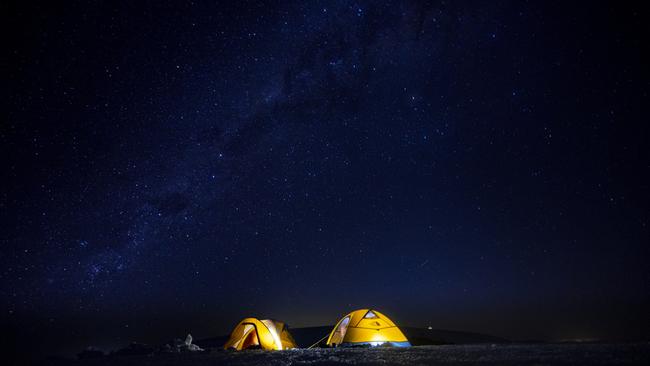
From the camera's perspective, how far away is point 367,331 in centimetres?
1598

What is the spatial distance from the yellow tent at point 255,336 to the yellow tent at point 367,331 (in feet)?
8.45

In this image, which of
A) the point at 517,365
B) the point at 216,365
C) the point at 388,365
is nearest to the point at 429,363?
the point at 388,365

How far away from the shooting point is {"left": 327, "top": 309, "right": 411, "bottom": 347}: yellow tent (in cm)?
1573

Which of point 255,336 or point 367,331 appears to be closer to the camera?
point 367,331

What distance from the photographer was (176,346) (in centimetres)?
1894

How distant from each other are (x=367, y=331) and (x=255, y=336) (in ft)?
17.0

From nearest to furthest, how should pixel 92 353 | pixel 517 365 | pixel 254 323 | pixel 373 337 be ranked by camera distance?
pixel 517 365, pixel 373 337, pixel 254 323, pixel 92 353

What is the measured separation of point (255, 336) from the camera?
17172mm

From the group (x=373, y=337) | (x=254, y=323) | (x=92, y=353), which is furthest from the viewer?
(x=92, y=353)

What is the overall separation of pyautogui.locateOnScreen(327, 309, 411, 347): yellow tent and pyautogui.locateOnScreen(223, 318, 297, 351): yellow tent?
2575 millimetres

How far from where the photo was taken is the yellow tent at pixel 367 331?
619 inches

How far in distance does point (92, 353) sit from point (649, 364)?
28699mm

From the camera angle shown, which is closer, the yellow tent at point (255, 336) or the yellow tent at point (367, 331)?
the yellow tent at point (367, 331)

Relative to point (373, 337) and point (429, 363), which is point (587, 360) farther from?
point (373, 337)
